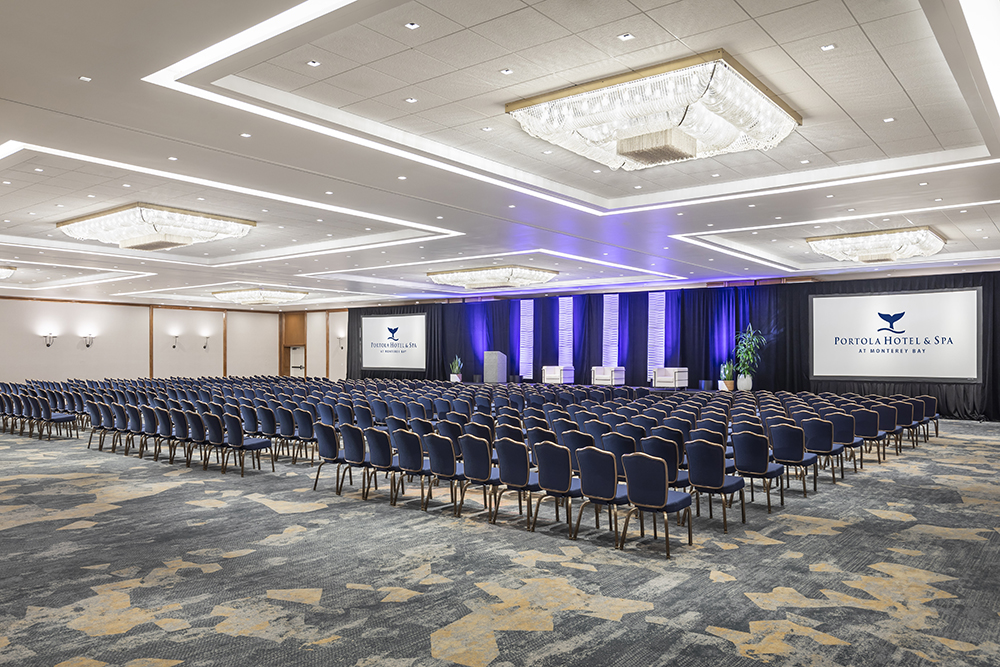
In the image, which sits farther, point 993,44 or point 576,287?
point 576,287

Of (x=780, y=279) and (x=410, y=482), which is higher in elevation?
(x=780, y=279)

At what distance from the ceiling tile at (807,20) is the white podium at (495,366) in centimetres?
2051

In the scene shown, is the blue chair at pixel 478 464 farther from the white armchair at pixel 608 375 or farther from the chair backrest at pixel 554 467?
the white armchair at pixel 608 375

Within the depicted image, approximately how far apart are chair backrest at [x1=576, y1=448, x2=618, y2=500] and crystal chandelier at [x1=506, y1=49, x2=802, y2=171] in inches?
116

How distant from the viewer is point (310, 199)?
Result: 1021 cm

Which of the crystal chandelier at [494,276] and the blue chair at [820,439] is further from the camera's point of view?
the crystal chandelier at [494,276]

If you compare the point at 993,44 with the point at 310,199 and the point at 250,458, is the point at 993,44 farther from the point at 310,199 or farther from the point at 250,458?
the point at 250,458

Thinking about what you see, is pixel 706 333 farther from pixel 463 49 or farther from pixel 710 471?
pixel 463 49

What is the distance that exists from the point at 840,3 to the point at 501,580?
4.71 m

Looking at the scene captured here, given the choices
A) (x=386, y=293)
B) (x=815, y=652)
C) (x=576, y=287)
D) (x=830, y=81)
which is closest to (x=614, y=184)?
(x=830, y=81)

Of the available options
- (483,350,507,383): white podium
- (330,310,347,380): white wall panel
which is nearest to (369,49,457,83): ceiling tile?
(483,350,507,383): white podium

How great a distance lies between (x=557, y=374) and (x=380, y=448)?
16.7 metres

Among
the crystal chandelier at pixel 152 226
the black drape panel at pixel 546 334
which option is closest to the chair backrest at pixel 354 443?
the crystal chandelier at pixel 152 226

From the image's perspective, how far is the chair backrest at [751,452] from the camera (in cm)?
731
